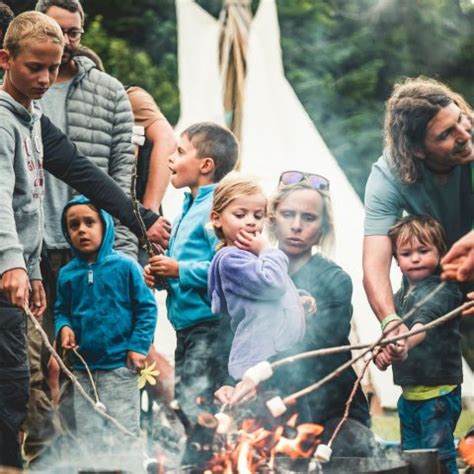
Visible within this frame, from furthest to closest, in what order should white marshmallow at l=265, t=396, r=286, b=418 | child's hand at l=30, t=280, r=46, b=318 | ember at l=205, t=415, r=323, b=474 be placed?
child's hand at l=30, t=280, r=46, b=318
white marshmallow at l=265, t=396, r=286, b=418
ember at l=205, t=415, r=323, b=474

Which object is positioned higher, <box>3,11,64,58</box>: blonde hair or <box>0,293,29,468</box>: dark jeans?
<box>3,11,64,58</box>: blonde hair

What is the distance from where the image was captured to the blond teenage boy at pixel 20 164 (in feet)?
17.6

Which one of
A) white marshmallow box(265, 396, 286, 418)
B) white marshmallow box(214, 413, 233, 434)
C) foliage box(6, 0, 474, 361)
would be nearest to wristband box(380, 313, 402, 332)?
white marshmallow box(265, 396, 286, 418)

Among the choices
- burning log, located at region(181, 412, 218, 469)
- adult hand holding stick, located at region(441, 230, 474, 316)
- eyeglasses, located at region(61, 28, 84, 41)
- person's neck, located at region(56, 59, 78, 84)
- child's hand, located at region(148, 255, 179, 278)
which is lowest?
burning log, located at region(181, 412, 218, 469)

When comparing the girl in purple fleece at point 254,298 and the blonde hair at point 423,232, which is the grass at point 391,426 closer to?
the blonde hair at point 423,232

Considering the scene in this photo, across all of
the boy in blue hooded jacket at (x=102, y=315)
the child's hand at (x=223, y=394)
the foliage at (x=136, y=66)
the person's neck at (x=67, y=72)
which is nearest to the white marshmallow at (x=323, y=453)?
the child's hand at (x=223, y=394)

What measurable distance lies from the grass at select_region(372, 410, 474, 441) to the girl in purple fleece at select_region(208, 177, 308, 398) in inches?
121

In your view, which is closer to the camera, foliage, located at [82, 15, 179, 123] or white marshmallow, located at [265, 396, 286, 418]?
white marshmallow, located at [265, 396, 286, 418]

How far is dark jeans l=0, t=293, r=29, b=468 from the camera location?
5371 millimetres

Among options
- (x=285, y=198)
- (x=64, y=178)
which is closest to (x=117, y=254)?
(x=64, y=178)

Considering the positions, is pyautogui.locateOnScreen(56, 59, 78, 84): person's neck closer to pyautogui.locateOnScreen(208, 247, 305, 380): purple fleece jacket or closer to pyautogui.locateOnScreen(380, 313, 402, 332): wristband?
pyautogui.locateOnScreen(208, 247, 305, 380): purple fleece jacket

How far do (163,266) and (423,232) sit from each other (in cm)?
103

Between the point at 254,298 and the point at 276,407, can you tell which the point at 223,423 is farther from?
the point at 254,298

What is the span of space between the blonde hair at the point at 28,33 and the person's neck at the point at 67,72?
37.2 inches
